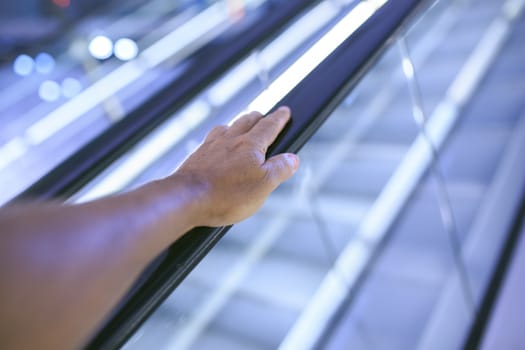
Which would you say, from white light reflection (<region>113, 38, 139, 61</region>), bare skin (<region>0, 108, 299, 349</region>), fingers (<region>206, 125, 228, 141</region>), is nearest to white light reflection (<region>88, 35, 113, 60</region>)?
white light reflection (<region>113, 38, 139, 61</region>)

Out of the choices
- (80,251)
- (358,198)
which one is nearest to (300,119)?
(80,251)

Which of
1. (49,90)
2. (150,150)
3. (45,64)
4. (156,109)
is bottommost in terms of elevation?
(156,109)

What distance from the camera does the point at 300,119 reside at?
80 centimetres

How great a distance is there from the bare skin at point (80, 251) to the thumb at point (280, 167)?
4.5 inches

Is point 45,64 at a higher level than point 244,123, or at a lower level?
higher

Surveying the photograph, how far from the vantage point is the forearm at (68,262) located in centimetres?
38

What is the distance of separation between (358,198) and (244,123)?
105cm

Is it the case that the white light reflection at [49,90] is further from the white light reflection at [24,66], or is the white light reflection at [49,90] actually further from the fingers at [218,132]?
the fingers at [218,132]

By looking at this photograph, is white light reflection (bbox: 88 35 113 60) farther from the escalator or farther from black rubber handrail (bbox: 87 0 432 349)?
black rubber handrail (bbox: 87 0 432 349)

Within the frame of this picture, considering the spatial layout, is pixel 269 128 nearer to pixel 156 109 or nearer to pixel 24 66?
pixel 156 109

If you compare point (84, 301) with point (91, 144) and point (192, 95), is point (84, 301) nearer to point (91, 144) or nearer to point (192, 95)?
point (91, 144)

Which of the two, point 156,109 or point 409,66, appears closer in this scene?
point 156,109

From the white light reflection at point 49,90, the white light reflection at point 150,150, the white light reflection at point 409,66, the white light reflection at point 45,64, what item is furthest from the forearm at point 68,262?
the white light reflection at point 45,64

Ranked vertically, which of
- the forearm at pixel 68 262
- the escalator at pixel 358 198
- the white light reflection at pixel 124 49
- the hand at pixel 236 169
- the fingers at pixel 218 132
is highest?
the white light reflection at pixel 124 49
